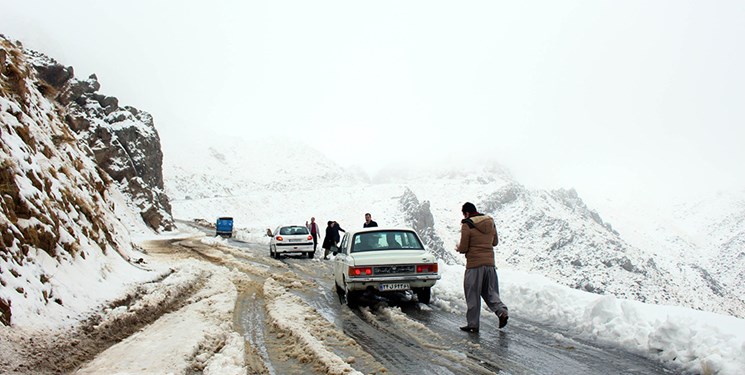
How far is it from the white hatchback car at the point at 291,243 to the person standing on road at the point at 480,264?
1523cm

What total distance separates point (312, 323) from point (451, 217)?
81689 mm

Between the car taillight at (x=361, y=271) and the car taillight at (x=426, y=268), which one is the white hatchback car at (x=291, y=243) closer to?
the car taillight at (x=361, y=271)

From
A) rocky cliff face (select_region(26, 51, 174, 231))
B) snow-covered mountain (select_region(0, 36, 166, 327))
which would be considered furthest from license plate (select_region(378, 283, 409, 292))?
rocky cliff face (select_region(26, 51, 174, 231))

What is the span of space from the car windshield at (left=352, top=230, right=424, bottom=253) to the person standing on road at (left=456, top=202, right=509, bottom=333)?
8.68ft

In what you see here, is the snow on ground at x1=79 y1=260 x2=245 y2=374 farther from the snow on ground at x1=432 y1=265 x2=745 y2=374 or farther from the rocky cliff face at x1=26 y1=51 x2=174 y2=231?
the rocky cliff face at x1=26 y1=51 x2=174 y2=231

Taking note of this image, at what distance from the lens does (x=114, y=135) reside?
44.1 metres

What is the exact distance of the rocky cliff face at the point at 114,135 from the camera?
128ft

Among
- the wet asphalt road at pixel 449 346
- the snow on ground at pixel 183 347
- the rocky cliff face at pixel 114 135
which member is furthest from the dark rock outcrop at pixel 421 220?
the snow on ground at pixel 183 347

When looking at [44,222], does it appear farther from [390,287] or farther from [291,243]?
[291,243]

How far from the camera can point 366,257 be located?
9.40 m

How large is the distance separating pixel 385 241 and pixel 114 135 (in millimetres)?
42868

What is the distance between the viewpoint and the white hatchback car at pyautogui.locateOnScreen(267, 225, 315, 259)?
70.9ft

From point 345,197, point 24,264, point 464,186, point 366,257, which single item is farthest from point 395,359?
point 464,186

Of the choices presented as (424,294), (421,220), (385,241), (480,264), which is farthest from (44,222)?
(421,220)
